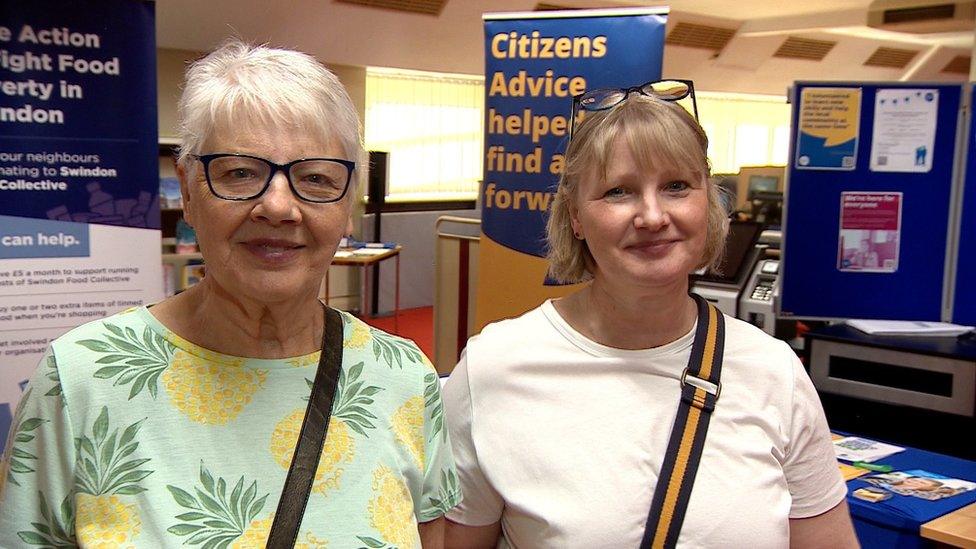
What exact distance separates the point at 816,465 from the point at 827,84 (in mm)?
2345

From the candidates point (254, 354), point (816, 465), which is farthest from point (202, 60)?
point (816, 465)

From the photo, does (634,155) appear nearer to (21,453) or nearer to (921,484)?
(21,453)

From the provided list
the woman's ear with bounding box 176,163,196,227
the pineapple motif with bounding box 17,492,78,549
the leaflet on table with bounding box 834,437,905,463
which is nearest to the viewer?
the pineapple motif with bounding box 17,492,78,549

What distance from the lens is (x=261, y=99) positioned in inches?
42.3

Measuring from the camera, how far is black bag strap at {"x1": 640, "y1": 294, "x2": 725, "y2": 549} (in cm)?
134

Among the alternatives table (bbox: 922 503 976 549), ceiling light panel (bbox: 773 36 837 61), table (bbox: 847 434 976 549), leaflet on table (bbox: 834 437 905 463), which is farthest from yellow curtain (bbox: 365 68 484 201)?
table (bbox: 922 503 976 549)

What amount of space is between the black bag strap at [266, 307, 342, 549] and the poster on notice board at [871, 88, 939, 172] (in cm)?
284

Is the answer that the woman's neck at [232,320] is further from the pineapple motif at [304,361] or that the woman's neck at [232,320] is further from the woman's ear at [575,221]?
the woman's ear at [575,221]

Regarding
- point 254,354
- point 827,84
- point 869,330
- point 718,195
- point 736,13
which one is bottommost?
point 869,330

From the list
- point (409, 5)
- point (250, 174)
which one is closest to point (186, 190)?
point (250, 174)

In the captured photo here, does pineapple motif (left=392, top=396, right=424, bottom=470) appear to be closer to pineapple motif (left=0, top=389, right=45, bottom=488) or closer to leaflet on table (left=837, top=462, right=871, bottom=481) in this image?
pineapple motif (left=0, top=389, right=45, bottom=488)

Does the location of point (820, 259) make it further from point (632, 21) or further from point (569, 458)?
point (569, 458)

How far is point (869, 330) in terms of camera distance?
3.36 meters

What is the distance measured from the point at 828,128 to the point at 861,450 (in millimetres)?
1464
